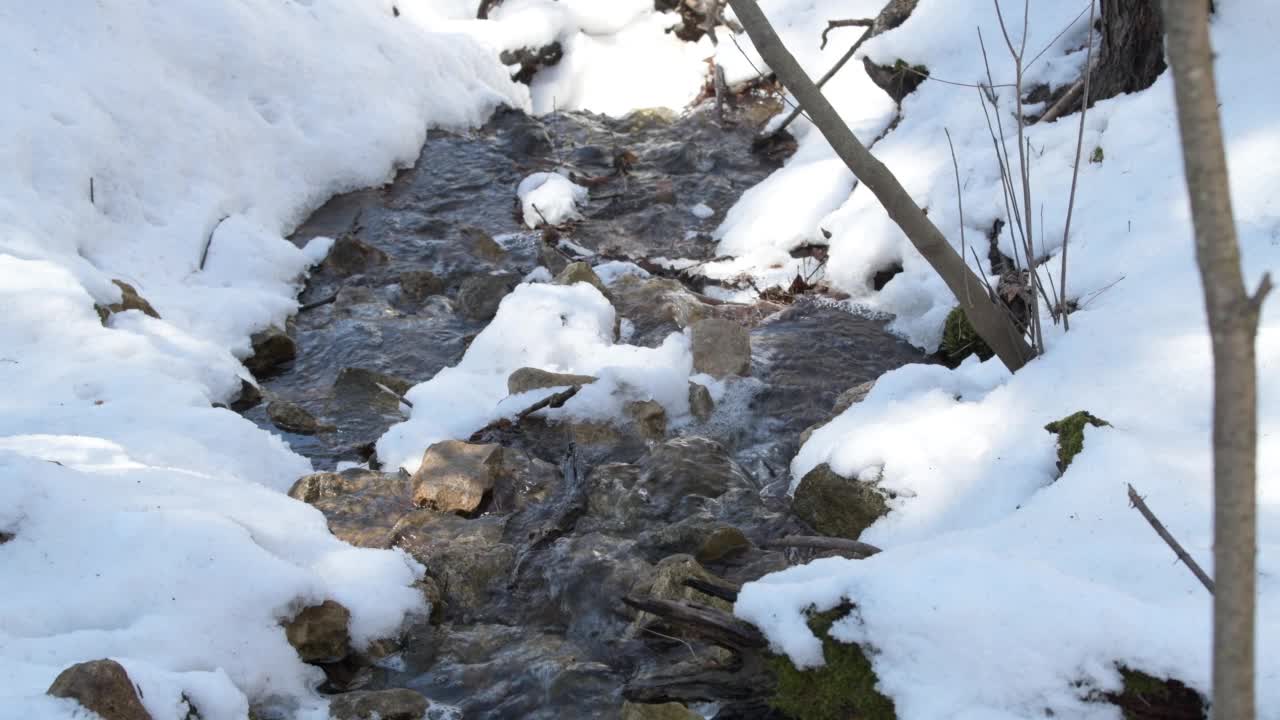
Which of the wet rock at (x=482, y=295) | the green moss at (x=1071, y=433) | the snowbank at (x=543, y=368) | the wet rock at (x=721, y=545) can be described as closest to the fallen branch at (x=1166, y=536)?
the green moss at (x=1071, y=433)

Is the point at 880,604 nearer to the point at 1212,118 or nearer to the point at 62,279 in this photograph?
the point at 1212,118

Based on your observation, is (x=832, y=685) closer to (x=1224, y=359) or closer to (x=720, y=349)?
(x=1224, y=359)

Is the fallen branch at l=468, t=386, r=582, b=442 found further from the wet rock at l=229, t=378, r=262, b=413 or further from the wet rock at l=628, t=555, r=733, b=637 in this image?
the wet rock at l=628, t=555, r=733, b=637

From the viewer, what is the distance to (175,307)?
20.1ft

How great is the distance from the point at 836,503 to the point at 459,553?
166cm

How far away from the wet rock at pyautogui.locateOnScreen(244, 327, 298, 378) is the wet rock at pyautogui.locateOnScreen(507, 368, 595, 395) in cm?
178

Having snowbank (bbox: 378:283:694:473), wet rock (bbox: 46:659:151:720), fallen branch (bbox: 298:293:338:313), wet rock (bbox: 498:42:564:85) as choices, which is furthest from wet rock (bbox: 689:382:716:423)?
wet rock (bbox: 498:42:564:85)

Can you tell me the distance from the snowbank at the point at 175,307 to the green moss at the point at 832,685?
1.66 meters

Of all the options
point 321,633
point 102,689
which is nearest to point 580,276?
point 321,633

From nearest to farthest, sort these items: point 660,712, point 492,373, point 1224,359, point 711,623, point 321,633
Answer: point 1224,359, point 711,623, point 660,712, point 321,633, point 492,373

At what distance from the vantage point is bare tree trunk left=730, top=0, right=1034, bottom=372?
3.25m

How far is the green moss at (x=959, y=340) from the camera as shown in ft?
17.7

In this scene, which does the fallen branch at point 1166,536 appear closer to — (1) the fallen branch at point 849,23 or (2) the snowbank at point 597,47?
(1) the fallen branch at point 849,23

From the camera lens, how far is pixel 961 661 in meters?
2.21
